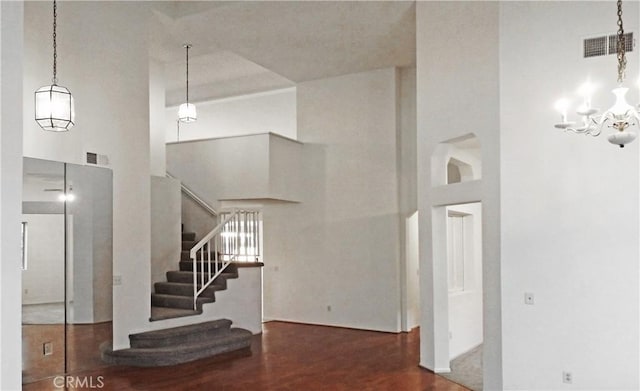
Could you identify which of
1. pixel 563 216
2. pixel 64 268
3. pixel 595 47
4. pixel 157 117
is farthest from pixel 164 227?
pixel 595 47

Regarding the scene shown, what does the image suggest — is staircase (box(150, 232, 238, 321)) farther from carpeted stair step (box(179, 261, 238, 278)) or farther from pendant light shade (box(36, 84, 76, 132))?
pendant light shade (box(36, 84, 76, 132))

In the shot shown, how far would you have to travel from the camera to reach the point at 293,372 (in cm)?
673

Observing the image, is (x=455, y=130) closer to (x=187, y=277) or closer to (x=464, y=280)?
(x=464, y=280)

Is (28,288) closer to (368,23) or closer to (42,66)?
(42,66)

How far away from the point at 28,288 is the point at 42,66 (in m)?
2.52

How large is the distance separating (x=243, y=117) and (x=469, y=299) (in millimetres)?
6833

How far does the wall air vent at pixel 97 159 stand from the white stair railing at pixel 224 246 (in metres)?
1.99

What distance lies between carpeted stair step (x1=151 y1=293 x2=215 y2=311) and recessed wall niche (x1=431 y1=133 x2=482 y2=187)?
3948mm

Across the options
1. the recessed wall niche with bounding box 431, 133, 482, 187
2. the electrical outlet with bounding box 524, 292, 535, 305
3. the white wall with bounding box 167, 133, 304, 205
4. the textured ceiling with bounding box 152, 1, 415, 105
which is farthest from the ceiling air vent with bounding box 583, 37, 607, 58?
the white wall with bounding box 167, 133, 304, 205

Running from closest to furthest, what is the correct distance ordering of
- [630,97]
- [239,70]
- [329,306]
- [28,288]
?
[630,97] < [28,288] < [329,306] < [239,70]

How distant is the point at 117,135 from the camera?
712cm

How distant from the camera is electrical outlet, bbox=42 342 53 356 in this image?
20.2 feet

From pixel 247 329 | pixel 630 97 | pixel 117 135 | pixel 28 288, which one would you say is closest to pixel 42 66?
pixel 117 135

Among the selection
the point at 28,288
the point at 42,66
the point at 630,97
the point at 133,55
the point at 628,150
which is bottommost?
the point at 28,288
